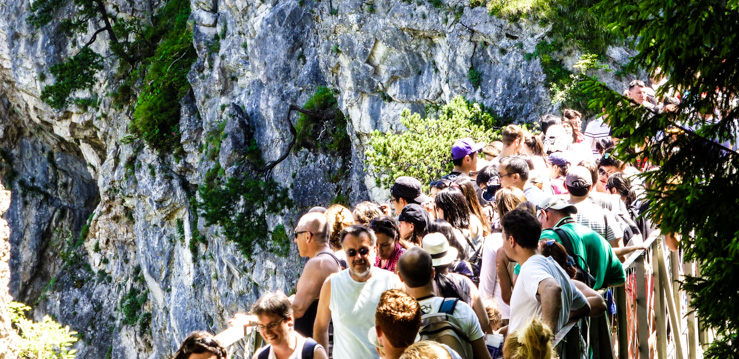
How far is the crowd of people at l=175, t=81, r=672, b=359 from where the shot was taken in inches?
140

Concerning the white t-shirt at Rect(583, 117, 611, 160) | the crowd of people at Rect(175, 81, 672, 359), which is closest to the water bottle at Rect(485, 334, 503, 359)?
the crowd of people at Rect(175, 81, 672, 359)

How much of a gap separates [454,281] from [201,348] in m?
1.54

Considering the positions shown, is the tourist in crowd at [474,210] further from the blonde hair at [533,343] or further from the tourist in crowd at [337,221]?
the blonde hair at [533,343]

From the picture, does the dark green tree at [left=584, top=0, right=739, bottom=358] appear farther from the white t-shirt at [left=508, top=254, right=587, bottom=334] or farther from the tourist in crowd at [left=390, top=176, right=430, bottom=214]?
the tourist in crowd at [left=390, top=176, right=430, bottom=214]

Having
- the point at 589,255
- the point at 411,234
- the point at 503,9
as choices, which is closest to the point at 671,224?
the point at 589,255

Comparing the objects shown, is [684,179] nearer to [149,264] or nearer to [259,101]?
[259,101]

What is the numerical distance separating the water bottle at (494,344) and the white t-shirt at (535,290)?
140 mm

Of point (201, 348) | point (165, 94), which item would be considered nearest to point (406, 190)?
point (201, 348)

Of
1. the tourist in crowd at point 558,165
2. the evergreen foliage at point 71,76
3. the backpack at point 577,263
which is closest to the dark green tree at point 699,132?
the backpack at point 577,263

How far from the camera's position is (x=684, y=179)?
4.09 m

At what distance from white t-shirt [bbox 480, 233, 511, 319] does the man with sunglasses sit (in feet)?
2.87

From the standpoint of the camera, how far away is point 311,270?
190 inches

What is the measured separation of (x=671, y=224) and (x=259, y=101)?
24.5m

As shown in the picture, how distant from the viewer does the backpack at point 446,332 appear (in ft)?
11.7
